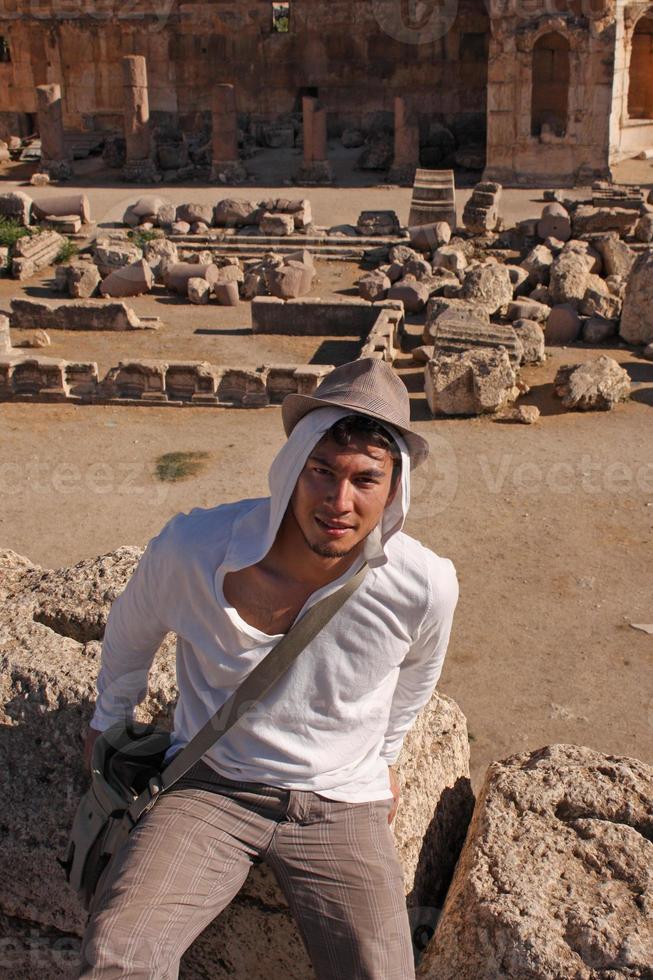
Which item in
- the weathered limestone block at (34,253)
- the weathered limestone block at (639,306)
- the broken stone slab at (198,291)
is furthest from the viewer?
the weathered limestone block at (34,253)

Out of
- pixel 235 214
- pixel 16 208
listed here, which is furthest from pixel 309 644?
pixel 16 208

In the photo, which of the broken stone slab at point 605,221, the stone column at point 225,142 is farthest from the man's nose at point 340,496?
the stone column at point 225,142

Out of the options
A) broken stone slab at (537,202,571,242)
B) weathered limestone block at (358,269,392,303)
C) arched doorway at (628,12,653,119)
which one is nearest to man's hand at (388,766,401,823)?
weathered limestone block at (358,269,392,303)

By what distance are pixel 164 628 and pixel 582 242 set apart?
48.6ft

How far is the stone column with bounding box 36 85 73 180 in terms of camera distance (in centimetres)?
2506

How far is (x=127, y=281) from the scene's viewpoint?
16.2m

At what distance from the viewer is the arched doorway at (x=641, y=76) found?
1050 inches

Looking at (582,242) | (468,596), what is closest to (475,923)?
(468,596)

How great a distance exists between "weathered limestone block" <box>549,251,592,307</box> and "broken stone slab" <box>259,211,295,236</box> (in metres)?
6.02

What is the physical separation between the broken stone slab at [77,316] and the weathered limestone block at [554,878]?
11.9 meters

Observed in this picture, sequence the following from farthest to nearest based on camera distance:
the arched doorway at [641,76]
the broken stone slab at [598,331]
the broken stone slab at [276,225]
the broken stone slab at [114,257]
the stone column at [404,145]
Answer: the arched doorway at [641,76] → the stone column at [404,145] → the broken stone slab at [276,225] → the broken stone slab at [114,257] → the broken stone slab at [598,331]

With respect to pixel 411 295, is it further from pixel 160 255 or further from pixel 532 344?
pixel 160 255

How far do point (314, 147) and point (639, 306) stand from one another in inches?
529

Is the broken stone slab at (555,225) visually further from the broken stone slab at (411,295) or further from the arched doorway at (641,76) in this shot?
the arched doorway at (641,76)
